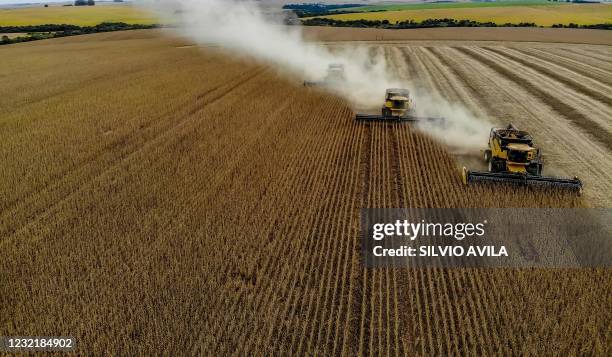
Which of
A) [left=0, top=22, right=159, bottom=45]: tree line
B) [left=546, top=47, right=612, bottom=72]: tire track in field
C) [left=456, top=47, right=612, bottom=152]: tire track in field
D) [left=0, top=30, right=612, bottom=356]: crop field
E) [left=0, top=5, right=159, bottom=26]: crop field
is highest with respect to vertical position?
[left=0, top=5, right=159, bottom=26]: crop field

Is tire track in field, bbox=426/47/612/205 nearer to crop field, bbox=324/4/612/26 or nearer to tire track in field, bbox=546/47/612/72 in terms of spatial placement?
tire track in field, bbox=546/47/612/72

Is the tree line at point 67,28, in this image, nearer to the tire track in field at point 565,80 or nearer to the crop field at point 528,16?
the crop field at point 528,16

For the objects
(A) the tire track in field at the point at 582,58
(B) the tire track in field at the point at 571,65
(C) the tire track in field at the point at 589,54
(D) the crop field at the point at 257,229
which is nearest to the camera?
(D) the crop field at the point at 257,229

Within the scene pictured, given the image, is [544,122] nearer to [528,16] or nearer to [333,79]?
[333,79]

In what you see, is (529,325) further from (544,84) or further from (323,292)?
(544,84)

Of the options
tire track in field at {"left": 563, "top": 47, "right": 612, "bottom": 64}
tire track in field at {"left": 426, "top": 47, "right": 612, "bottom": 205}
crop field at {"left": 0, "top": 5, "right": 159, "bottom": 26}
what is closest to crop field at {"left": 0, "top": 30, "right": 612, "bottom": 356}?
tire track in field at {"left": 426, "top": 47, "right": 612, "bottom": 205}

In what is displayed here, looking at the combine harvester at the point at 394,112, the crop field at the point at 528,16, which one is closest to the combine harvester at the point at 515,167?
the combine harvester at the point at 394,112
